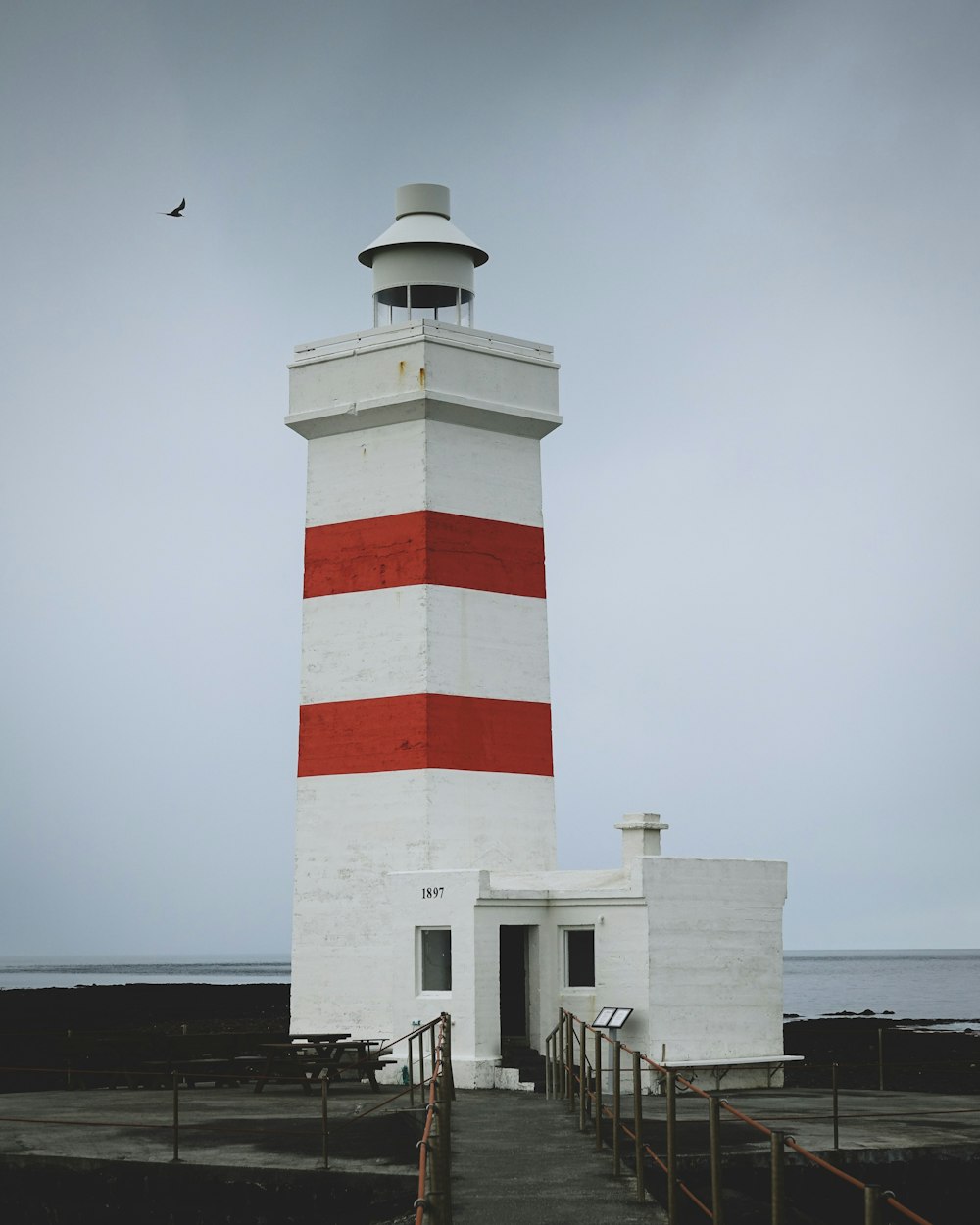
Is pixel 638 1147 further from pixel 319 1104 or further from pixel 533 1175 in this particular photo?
pixel 319 1104

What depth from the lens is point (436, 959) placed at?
18812 millimetres

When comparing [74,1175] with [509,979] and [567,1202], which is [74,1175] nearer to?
[567,1202]

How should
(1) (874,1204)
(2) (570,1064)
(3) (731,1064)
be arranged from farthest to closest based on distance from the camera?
1. (3) (731,1064)
2. (2) (570,1064)
3. (1) (874,1204)

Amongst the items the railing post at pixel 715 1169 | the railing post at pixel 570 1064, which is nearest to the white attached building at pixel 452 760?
the railing post at pixel 570 1064

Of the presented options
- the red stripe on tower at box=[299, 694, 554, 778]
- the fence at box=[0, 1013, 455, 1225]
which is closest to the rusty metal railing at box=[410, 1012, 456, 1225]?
the fence at box=[0, 1013, 455, 1225]

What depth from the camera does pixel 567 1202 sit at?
1077cm

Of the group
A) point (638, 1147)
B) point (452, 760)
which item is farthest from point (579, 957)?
point (638, 1147)

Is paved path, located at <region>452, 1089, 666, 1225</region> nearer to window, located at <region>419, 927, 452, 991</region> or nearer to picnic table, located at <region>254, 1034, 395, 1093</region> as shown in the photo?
picnic table, located at <region>254, 1034, 395, 1093</region>

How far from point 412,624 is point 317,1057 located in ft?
16.5

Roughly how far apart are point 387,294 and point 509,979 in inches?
348

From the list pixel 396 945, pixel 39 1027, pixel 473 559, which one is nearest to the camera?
pixel 396 945

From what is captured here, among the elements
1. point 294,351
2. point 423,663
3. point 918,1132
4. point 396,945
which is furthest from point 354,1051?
point 294,351

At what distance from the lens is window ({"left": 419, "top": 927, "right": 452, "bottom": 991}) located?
1875 centimetres

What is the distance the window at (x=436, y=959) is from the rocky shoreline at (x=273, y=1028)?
3816 millimetres
